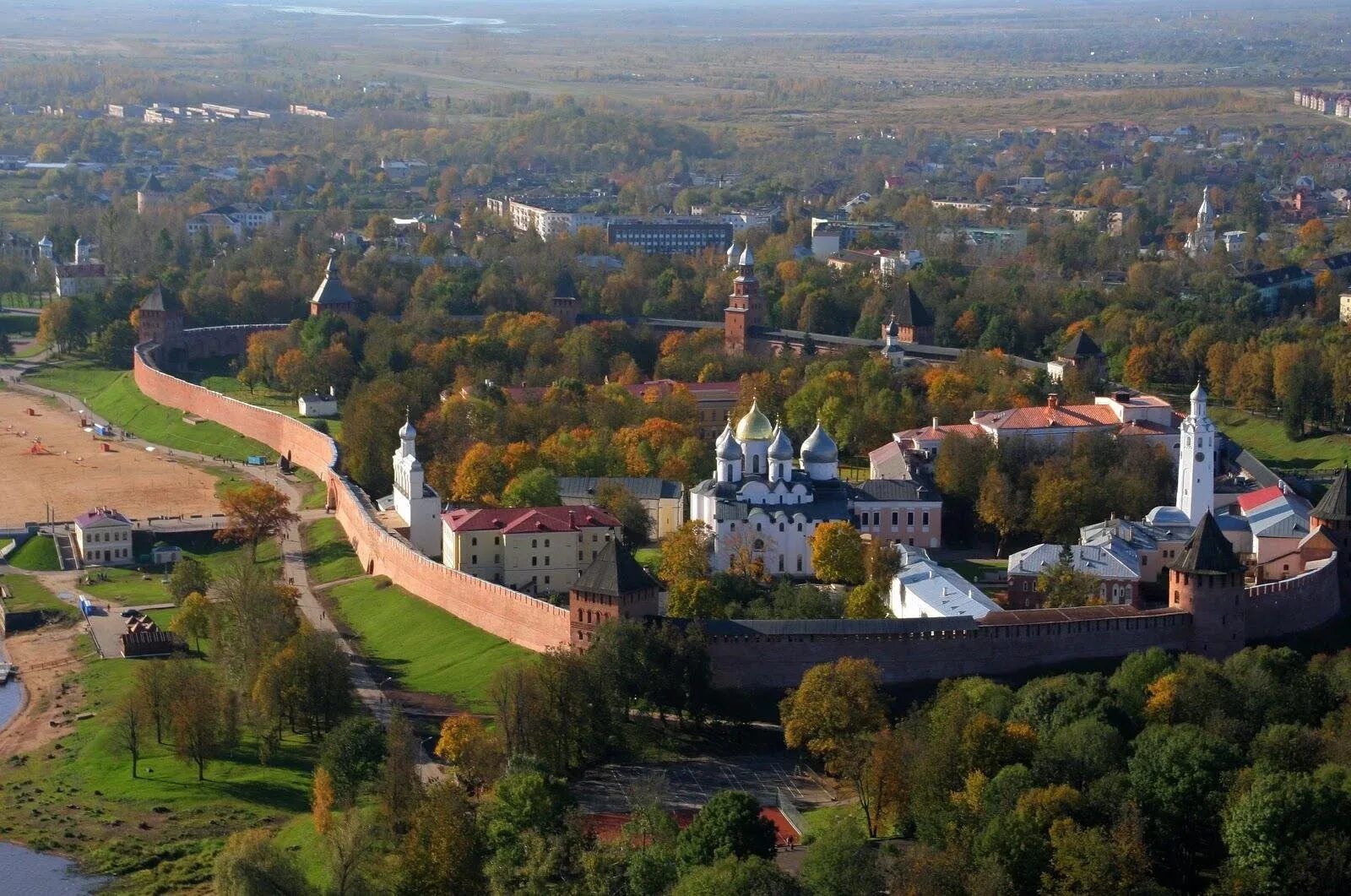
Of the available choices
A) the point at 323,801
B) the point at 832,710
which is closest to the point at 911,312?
the point at 832,710

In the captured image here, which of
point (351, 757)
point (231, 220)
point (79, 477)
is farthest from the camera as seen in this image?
point (231, 220)

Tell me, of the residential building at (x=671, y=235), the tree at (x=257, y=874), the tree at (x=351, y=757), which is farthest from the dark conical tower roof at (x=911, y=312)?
the tree at (x=257, y=874)

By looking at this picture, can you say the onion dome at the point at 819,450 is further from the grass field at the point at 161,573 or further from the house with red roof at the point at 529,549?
the grass field at the point at 161,573

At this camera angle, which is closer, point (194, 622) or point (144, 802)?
point (144, 802)

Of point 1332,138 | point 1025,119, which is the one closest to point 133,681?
point 1332,138

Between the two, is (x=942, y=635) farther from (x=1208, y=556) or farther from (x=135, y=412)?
(x=135, y=412)

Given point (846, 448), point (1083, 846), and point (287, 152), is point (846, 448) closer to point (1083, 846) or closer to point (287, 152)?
point (1083, 846)

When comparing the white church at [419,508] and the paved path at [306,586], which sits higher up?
the white church at [419,508]
